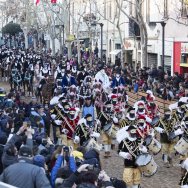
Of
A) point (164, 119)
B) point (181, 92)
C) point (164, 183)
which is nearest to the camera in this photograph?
point (164, 183)

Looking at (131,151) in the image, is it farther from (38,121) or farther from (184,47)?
(184,47)

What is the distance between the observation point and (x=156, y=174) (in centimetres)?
1400

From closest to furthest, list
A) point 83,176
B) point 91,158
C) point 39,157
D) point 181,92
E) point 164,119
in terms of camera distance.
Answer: point 83,176 < point 39,157 < point 91,158 < point 164,119 < point 181,92

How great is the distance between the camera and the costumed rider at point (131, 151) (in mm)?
11680

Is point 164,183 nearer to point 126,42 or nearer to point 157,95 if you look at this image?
point 157,95

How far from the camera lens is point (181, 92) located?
22.7 m

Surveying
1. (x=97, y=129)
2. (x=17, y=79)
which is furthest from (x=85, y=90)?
(x=97, y=129)

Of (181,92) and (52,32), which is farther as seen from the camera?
(52,32)

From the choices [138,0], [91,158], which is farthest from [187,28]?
[91,158]

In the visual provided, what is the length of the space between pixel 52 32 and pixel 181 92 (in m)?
29.0

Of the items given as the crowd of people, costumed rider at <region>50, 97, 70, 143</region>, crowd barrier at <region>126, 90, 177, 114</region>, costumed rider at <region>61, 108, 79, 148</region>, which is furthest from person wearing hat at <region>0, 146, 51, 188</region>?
crowd barrier at <region>126, 90, 177, 114</region>

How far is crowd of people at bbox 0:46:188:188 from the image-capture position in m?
7.92

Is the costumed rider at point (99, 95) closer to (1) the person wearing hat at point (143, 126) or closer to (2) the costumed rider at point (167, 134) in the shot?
(2) the costumed rider at point (167, 134)

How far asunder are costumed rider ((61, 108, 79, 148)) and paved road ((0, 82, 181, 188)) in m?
1.14
